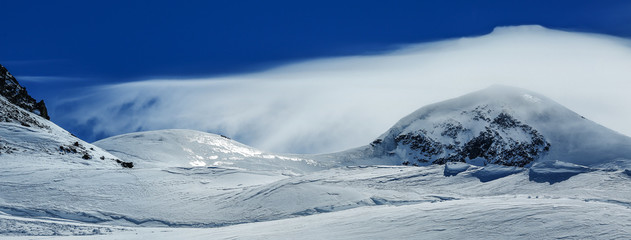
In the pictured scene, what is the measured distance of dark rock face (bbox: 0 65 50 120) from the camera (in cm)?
6912

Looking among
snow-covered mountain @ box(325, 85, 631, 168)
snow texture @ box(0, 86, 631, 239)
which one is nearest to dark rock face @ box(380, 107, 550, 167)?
snow-covered mountain @ box(325, 85, 631, 168)

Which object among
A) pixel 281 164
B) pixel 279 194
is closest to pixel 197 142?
pixel 281 164

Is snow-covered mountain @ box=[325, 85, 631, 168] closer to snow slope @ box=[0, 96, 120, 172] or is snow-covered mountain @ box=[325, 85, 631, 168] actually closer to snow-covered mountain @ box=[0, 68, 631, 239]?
snow slope @ box=[0, 96, 120, 172]

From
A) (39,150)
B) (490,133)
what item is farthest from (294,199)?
(490,133)

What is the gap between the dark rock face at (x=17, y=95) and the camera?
2721 inches

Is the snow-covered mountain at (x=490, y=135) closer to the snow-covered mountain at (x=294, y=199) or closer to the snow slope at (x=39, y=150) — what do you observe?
the snow slope at (x=39, y=150)

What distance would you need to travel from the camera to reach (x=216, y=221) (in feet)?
93.6

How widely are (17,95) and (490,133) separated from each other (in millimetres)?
136553

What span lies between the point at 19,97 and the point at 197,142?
151 ft

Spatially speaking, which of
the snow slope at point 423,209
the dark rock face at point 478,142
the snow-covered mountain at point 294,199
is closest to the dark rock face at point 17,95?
the snow-covered mountain at point 294,199

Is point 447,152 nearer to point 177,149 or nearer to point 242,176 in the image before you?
point 177,149

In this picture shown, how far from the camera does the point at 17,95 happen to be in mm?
70250

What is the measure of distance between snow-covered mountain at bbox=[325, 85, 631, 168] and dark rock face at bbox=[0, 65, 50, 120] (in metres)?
91.3

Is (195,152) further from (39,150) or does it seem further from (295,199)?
(295,199)
